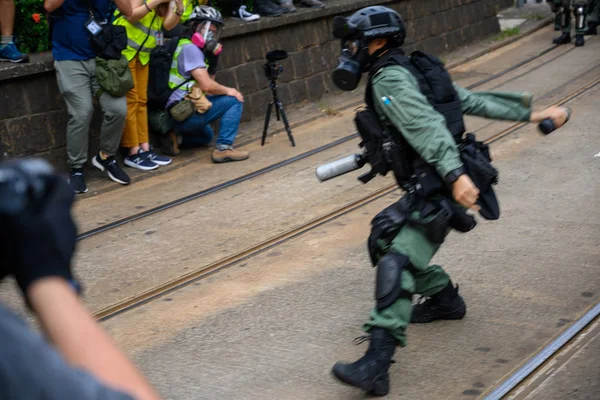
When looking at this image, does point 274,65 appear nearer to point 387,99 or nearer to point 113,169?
point 113,169

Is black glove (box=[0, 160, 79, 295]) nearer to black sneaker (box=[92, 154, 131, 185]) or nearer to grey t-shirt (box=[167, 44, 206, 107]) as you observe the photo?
black sneaker (box=[92, 154, 131, 185])

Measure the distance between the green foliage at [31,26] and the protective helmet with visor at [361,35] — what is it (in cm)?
509

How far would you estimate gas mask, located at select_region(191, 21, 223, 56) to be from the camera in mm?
8516

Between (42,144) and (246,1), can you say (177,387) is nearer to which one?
(42,144)

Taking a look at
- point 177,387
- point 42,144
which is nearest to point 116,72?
point 42,144

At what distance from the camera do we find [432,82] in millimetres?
4168

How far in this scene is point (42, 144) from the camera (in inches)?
316

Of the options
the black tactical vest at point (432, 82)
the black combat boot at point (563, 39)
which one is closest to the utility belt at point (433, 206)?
the black tactical vest at point (432, 82)

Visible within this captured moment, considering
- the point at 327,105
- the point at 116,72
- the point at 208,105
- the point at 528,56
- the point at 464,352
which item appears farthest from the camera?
the point at 528,56

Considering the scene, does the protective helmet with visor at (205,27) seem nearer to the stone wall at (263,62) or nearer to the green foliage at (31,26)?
the stone wall at (263,62)

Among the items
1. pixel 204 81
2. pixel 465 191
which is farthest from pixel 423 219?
pixel 204 81

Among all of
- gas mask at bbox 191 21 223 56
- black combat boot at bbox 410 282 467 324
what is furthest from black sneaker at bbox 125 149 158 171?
black combat boot at bbox 410 282 467 324

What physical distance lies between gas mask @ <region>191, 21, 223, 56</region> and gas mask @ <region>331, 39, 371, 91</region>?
4403mm

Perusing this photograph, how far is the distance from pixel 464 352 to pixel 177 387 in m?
1.33
